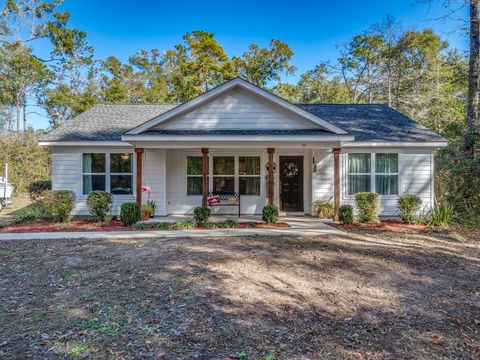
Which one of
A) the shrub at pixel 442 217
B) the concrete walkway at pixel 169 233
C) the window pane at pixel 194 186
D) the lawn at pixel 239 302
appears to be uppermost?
the window pane at pixel 194 186

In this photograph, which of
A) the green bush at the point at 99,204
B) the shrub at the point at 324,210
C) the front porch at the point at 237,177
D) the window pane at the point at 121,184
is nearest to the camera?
the green bush at the point at 99,204

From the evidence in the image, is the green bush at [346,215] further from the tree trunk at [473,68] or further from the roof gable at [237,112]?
the tree trunk at [473,68]

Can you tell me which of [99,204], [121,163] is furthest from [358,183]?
[99,204]

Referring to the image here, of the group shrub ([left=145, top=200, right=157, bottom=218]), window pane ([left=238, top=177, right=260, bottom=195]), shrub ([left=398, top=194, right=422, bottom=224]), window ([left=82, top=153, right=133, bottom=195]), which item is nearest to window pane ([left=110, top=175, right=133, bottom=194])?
window ([left=82, top=153, right=133, bottom=195])

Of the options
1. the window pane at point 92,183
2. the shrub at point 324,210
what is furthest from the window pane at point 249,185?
the window pane at point 92,183

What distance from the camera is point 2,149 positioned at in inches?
864

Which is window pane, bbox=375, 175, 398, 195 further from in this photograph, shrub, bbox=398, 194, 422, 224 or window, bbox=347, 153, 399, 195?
shrub, bbox=398, 194, 422, 224

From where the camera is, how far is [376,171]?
1174 centimetres

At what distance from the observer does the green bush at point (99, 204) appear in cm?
1009

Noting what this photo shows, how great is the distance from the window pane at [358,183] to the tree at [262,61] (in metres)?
20.3

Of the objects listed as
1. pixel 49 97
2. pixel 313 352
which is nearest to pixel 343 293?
pixel 313 352

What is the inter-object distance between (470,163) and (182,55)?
85.2ft

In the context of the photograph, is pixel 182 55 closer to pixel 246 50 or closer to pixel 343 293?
pixel 246 50

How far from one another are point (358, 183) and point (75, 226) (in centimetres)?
994
